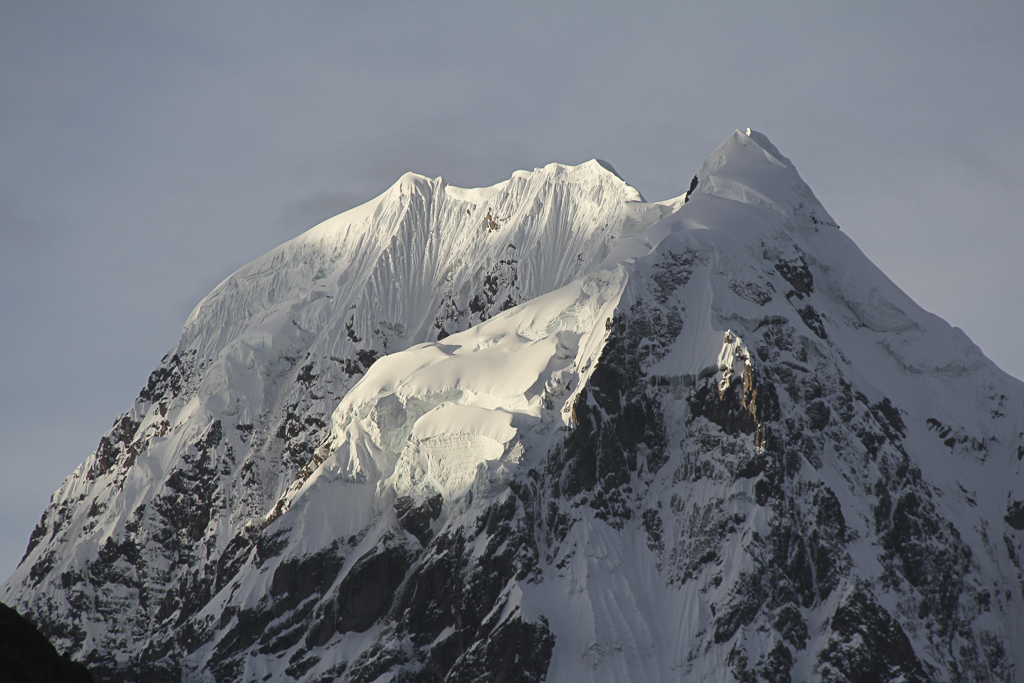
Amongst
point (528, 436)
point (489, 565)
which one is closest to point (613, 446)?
point (528, 436)

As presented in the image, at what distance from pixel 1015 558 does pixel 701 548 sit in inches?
1533

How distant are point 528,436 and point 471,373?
59.6 feet

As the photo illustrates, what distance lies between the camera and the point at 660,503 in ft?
527

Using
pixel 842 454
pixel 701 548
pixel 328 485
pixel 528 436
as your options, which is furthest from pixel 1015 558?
pixel 328 485

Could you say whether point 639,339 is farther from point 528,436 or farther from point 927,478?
point 927,478

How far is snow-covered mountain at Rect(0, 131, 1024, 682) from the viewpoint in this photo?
14825 cm

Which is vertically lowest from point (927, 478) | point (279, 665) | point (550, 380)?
point (279, 665)

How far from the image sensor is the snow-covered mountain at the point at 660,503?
148250 mm

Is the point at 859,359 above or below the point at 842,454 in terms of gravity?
above

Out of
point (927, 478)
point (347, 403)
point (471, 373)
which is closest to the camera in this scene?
point (927, 478)

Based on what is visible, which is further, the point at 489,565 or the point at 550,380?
the point at 550,380

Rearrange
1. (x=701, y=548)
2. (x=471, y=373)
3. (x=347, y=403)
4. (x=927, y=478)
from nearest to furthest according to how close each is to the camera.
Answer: (x=701, y=548)
(x=927, y=478)
(x=471, y=373)
(x=347, y=403)

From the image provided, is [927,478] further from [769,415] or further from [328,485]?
[328,485]

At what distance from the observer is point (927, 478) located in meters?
165
